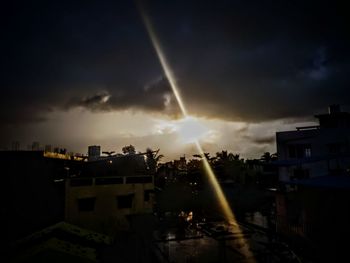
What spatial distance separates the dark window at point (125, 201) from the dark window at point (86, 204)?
235 centimetres

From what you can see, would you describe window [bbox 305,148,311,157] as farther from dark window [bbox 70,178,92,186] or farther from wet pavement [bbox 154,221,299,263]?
dark window [bbox 70,178,92,186]

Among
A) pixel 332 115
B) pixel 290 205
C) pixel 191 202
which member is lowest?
pixel 191 202

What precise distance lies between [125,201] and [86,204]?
140 inches

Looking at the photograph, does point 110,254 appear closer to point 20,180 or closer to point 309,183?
point 20,180

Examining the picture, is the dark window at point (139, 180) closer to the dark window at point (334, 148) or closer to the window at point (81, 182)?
the window at point (81, 182)

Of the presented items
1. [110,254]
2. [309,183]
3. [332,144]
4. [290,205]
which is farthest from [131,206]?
[332,144]

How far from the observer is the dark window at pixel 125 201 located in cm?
2419

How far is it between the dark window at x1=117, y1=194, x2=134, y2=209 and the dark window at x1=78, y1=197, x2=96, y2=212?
2.35 metres

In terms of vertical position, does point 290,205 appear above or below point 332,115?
below

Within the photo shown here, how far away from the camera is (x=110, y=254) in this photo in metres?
19.4

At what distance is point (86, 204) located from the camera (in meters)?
22.8

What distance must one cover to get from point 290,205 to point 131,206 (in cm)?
1387

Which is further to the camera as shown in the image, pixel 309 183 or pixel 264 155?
pixel 264 155

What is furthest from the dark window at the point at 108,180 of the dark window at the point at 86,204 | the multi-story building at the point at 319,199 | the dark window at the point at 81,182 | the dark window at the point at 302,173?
the dark window at the point at 302,173
